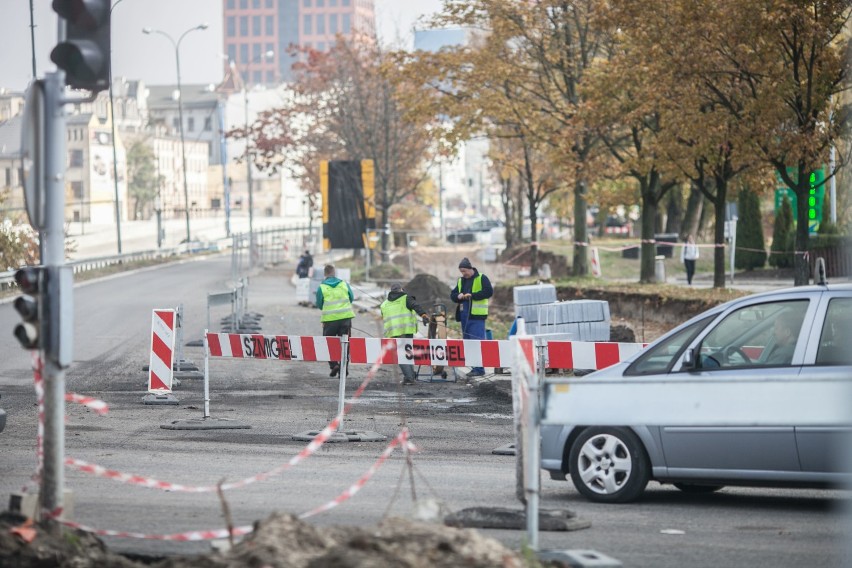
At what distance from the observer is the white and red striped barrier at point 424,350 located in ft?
49.0

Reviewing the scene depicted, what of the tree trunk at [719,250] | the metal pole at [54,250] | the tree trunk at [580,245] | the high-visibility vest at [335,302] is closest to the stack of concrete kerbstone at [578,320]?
the high-visibility vest at [335,302]

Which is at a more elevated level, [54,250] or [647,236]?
[54,250]

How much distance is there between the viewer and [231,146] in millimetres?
147750

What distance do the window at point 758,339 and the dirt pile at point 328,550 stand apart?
149 inches

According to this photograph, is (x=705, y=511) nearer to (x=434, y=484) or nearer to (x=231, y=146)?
(x=434, y=484)

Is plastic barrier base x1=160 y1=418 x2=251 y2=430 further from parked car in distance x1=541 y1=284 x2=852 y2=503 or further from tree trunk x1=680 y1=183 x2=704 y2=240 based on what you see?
tree trunk x1=680 y1=183 x2=704 y2=240

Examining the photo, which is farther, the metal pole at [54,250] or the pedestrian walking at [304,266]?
the pedestrian walking at [304,266]

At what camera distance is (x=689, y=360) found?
9930mm

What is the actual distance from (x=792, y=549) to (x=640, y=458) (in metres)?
1.73

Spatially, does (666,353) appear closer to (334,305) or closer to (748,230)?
(334,305)

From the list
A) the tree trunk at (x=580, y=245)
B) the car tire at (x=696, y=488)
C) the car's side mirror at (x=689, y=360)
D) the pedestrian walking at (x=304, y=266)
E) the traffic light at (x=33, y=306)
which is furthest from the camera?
the pedestrian walking at (x=304, y=266)

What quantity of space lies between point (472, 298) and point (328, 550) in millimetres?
14803

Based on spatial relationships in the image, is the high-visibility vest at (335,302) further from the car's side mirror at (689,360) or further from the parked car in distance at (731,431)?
the car's side mirror at (689,360)

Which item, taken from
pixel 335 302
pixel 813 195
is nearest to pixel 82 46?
pixel 335 302
